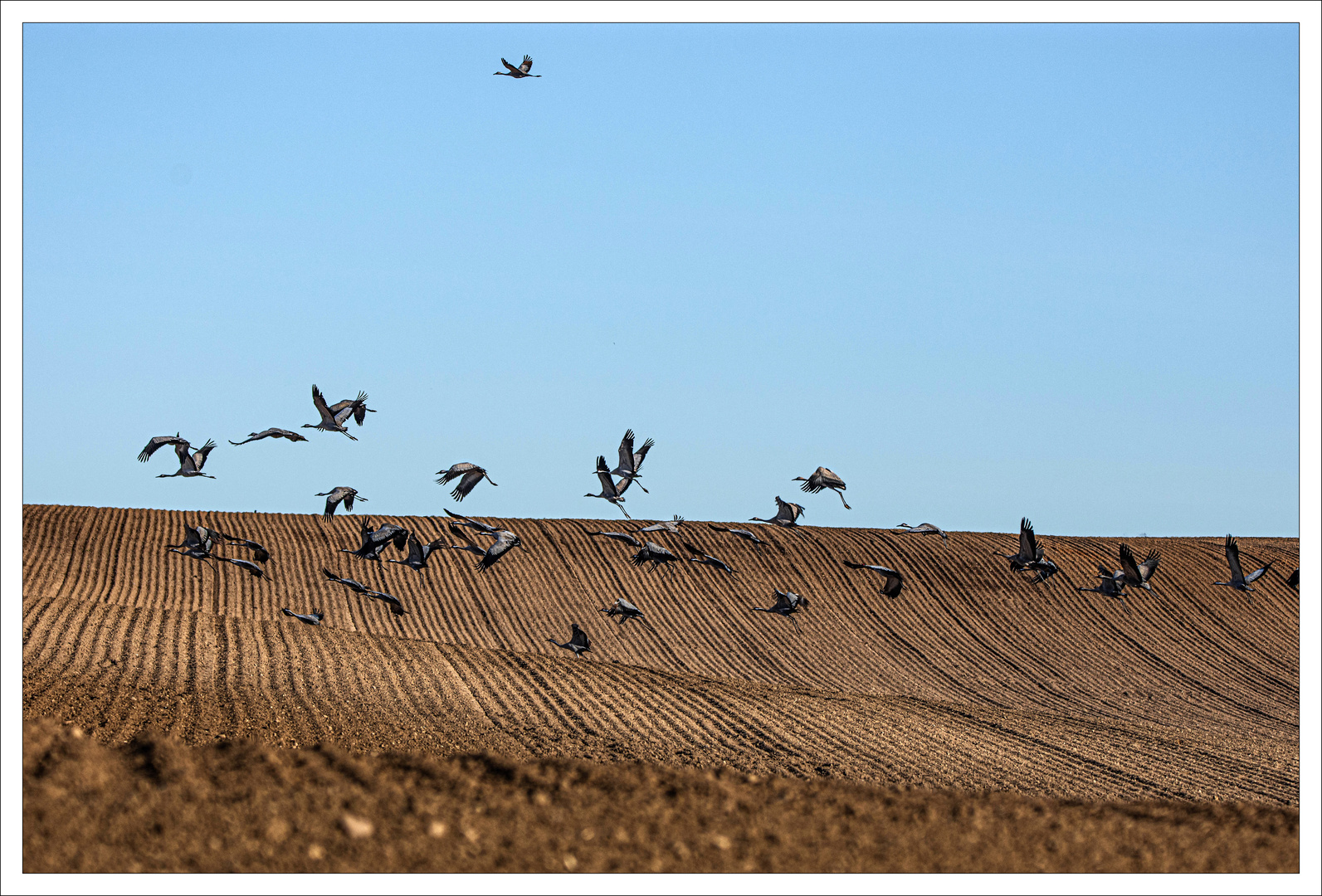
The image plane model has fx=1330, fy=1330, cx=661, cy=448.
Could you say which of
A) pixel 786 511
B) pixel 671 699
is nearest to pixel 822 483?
Answer: pixel 786 511

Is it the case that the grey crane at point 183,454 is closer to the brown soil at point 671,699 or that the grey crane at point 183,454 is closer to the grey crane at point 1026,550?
the brown soil at point 671,699

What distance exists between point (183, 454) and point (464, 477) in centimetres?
403

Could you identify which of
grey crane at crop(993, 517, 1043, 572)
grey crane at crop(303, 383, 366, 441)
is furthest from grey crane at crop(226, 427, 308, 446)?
grey crane at crop(993, 517, 1043, 572)

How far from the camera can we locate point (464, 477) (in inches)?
710

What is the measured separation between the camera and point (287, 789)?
12203 mm

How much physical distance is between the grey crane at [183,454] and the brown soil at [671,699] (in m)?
3.38

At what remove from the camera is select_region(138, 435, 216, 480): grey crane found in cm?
1844

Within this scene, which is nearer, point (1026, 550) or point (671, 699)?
point (1026, 550)

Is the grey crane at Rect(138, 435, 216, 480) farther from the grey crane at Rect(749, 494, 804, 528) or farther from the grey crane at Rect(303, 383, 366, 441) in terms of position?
the grey crane at Rect(749, 494, 804, 528)

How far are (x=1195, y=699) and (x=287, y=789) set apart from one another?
3303 centimetres

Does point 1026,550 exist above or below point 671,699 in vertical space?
above

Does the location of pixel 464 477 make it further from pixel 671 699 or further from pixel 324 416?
pixel 671 699

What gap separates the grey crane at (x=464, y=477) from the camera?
57.7ft

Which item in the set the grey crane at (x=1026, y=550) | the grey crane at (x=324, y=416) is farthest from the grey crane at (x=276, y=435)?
the grey crane at (x=1026, y=550)
